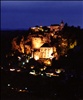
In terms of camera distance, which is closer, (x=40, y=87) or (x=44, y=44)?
(x=40, y=87)

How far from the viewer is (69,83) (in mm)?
19312

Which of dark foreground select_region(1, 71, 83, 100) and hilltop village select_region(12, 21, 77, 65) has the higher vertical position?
hilltop village select_region(12, 21, 77, 65)

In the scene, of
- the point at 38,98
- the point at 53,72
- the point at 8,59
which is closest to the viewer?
the point at 38,98

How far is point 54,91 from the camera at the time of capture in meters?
18.8

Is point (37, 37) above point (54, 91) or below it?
above

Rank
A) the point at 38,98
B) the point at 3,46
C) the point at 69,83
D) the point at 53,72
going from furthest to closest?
the point at 3,46
the point at 53,72
the point at 69,83
the point at 38,98

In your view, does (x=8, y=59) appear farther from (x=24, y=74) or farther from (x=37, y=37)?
(x=24, y=74)

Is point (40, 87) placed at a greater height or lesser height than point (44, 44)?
lesser

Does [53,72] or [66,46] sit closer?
[53,72]

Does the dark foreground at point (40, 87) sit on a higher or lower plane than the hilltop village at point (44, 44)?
lower

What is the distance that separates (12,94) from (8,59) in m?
5.65

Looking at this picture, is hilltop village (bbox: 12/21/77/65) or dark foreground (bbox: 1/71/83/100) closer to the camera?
dark foreground (bbox: 1/71/83/100)

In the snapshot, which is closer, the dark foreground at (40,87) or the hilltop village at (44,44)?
the dark foreground at (40,87)

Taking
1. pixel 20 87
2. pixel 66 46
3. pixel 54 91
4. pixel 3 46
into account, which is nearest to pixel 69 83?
pixel 54 91
